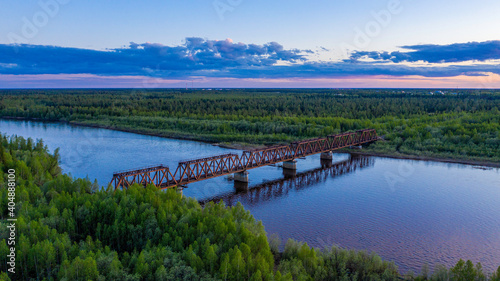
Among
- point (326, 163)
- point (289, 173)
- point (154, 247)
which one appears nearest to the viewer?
point (154, 247)

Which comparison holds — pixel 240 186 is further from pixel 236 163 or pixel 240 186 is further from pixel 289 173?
pixel 289 173

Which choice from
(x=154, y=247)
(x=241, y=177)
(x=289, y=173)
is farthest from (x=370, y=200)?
(x=154, y=247)

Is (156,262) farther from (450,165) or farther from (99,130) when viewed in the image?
(99,130)

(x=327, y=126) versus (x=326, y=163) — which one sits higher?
(x=327, y=126)

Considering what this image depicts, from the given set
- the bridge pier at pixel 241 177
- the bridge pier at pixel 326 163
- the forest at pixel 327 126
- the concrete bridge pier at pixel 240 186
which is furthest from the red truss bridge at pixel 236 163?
the forest at pixel 327 126

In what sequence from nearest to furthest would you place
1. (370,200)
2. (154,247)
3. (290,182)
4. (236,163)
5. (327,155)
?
(154,247), (370,200), (290,182), (236,163), (327,155)

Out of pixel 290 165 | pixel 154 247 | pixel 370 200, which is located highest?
pixel 154 247

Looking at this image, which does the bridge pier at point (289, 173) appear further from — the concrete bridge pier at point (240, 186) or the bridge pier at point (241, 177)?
the concrete bridge pier at point (240, 186)

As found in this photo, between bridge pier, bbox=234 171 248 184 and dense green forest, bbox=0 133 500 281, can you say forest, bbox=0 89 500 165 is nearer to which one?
bridge pier, bbox=234 171 248 184
